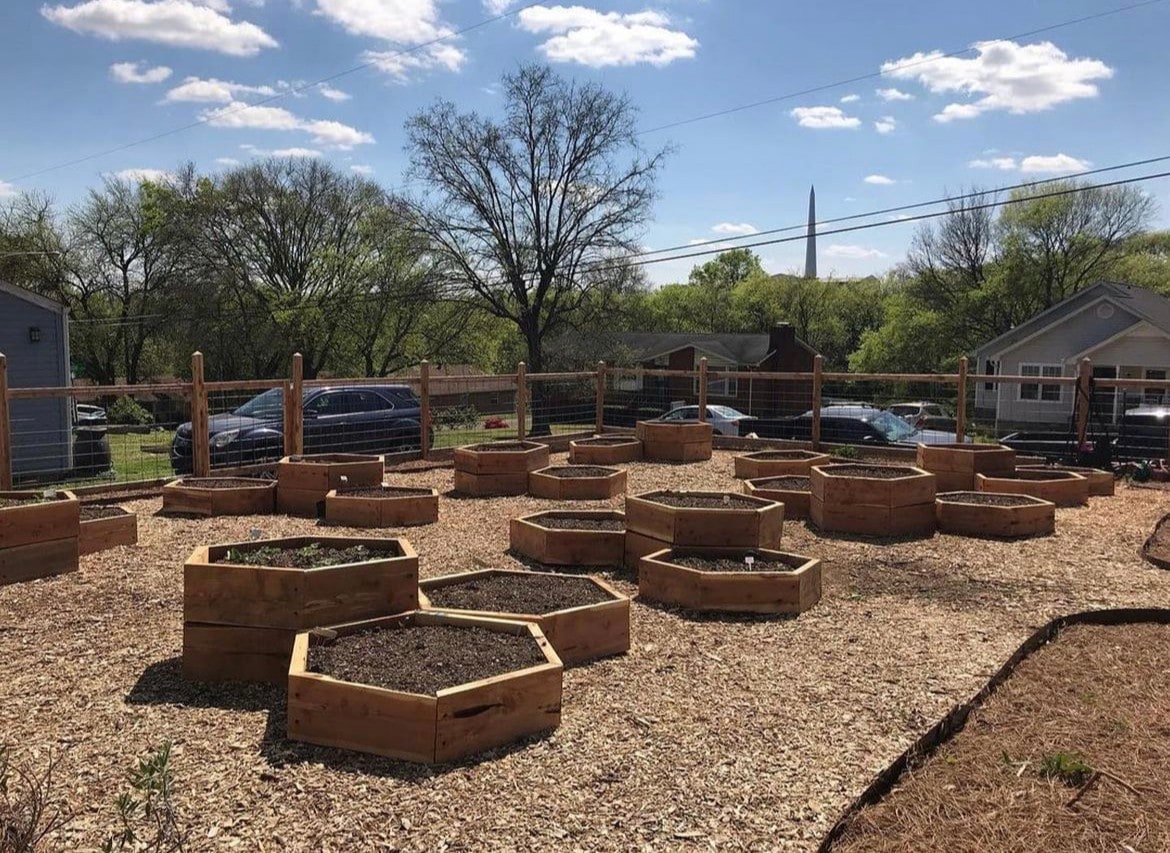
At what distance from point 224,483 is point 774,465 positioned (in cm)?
667

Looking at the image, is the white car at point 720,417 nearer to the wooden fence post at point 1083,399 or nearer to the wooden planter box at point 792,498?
the wooden fence post at point 1083,399

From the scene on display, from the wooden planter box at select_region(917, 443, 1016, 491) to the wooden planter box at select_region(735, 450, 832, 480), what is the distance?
1.41m

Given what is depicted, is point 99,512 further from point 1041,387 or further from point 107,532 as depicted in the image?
point 1041,387

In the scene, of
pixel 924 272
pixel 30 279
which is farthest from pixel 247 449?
pixel 924 272

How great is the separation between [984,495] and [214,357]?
34.6m

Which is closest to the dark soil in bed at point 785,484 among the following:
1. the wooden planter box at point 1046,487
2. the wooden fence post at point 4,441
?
the wooden planter box at point 1046,487

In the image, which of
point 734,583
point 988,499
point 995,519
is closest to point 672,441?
point 988,499

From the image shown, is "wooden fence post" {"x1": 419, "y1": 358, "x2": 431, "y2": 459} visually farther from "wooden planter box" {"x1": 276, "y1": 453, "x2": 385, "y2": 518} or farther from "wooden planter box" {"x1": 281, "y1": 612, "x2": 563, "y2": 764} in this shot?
"wooden planter box" {"x1": 281, "y1": 612, "x2": 563, "y2": 764}

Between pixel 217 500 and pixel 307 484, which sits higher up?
pixel 307 484

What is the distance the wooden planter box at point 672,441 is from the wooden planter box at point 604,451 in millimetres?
173

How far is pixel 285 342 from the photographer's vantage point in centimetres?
3662

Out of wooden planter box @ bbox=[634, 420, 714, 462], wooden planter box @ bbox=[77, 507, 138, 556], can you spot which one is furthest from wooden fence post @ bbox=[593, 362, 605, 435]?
wooden planter box @ bbox=[77, 507, 138, 556]

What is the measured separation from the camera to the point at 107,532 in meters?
7.30

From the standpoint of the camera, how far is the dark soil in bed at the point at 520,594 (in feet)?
16.4
